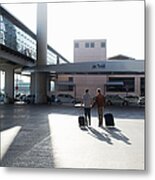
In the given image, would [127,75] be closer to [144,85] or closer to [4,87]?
[144,85]

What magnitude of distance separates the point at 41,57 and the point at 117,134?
143 cm

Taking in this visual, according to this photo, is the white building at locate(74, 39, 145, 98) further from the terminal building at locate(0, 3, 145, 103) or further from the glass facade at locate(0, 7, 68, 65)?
the glass facade at locate(0, 7, 68, 65)

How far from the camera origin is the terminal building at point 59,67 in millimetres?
3871

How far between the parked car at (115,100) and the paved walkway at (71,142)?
0.09 m

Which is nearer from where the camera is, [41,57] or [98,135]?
[98,135]

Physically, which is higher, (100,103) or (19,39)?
(19,39)

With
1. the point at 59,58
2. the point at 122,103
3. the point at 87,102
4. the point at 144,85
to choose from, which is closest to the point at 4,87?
the point at 59,58

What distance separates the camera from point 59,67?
418 centimetres

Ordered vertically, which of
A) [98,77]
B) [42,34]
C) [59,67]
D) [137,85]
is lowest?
[137,85]

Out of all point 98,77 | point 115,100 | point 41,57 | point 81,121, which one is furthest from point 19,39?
point 115,100

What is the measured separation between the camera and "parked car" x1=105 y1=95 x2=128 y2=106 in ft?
13.1

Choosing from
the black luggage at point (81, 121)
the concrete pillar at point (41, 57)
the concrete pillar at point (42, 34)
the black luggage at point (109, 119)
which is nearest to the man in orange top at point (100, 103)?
the black luggage at point (109, 119)

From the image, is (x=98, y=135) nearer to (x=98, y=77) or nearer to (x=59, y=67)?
(x=98, y=77)

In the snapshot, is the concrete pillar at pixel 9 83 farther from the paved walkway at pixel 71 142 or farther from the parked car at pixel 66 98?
the parked car at pixel 66 98
